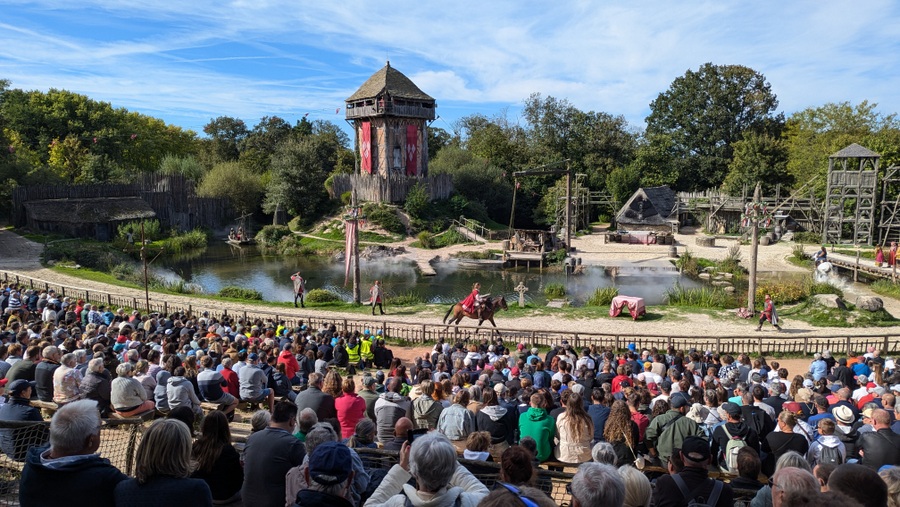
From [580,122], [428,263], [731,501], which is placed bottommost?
[428,263]

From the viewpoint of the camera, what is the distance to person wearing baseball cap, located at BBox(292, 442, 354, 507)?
396 centimetres

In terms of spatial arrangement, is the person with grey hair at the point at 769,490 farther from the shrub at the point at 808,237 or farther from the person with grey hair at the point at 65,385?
the shrub at the point at 808,237

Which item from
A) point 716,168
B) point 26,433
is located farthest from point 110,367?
point 716,168

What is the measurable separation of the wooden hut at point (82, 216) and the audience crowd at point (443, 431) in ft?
116

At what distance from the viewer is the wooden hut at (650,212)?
5384 centimetres

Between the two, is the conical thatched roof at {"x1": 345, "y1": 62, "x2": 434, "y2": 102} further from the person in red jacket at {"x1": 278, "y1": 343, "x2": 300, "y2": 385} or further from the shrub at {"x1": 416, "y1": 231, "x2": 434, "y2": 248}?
the person in red jacket at {"x1": 278, "y1": 343, "x2": 300, "y2": 385}

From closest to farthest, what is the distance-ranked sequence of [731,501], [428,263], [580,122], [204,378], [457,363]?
[731,501]
[204,378]
[457,363]
[428,263]
[580,122]

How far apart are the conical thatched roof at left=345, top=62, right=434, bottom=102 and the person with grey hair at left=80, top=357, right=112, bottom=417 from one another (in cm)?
5106

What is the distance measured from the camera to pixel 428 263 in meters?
43.1

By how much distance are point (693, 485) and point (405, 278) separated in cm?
3357

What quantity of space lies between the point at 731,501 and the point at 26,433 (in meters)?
6.65

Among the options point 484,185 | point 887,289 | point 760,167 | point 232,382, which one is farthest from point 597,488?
point 760,167

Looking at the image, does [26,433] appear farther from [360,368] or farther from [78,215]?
[78,215]

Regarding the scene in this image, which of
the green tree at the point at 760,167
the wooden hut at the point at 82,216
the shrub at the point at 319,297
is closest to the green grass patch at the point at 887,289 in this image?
the shrub at the point at 319,297
